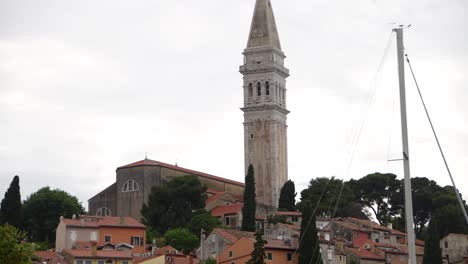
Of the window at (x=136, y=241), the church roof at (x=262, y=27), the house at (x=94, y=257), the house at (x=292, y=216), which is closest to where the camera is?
the house at (x=94, y=257)

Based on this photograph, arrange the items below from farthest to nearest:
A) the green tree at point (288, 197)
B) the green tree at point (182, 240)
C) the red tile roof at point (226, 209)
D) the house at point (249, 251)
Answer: the green tree at point (288, 197), the red tile roof at point (226, 209), the green tree at point (182, 240), the house at point (249, 251)

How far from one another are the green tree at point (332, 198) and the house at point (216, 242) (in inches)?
694

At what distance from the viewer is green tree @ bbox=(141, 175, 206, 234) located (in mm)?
95938

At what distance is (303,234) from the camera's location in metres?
73.1

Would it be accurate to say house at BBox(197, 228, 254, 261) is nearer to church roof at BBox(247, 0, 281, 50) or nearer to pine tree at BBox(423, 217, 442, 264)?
pine tree at BBox(423, 217, 442, 264)

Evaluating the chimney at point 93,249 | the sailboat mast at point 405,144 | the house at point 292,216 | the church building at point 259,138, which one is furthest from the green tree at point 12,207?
the sailboat mast at point 405,144

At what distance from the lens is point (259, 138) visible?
4439 inches

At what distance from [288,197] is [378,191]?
43.7 feet

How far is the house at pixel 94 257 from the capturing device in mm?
77000

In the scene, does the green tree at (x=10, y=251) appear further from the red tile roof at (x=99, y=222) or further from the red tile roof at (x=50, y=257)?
the red tile roof at (x=99, y=222)

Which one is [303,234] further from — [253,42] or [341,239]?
[253,42]

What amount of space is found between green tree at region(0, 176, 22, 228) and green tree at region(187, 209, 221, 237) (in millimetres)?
13949

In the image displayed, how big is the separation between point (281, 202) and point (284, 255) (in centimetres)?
2446

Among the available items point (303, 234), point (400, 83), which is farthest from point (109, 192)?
point (400, 83)
